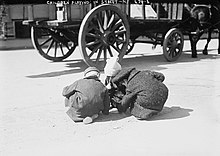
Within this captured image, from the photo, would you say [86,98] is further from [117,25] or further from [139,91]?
[117,25]

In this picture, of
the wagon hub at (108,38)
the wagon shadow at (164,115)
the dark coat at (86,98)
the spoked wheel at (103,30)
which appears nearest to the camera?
the dark coat at (86,98)

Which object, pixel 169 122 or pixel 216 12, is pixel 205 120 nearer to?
pixel 169 122

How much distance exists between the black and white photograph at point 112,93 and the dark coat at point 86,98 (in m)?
0.01

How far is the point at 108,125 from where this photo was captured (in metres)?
4.81

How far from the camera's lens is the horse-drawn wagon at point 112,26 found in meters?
8.56

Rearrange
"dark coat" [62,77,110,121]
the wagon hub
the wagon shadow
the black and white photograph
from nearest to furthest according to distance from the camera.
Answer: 1. the black and white photograph
2. "dark coat" [62,77,110,121]
3. the wagon shadow
4. the wagon hub

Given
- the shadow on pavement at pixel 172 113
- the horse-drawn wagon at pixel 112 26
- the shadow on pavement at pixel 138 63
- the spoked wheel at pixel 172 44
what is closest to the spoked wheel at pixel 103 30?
the horse-drawn wagon at pixel 112 26

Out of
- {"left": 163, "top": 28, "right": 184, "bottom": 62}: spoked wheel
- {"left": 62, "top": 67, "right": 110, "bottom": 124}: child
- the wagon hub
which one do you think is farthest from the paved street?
{"left": 163, "top": 28, "right": 184, "bottom": 62}: spoked wheel

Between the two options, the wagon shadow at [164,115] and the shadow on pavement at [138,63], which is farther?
the shadow on pavement at [138,63]

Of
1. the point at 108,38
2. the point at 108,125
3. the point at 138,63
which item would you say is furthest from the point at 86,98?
the point at 138,63

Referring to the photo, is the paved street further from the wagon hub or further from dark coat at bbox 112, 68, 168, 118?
the wagon hub

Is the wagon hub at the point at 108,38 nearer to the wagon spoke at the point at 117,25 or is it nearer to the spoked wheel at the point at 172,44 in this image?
the wagon spoke at the point at 117,25

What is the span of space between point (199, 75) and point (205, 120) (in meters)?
3.42

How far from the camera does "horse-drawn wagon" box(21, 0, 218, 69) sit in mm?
8562
